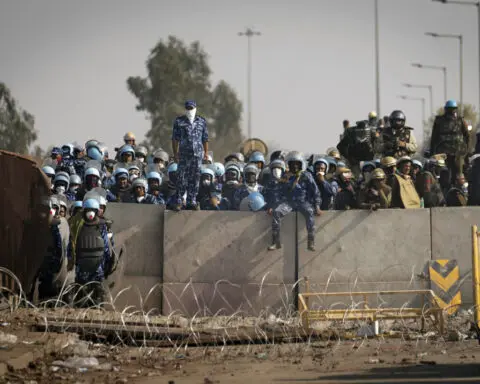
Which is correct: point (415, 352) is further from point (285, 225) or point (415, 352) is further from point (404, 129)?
point (404, 129)

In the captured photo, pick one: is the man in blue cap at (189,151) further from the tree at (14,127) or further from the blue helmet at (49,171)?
the tree at (14,127)

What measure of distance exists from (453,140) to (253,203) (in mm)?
Result: 5214

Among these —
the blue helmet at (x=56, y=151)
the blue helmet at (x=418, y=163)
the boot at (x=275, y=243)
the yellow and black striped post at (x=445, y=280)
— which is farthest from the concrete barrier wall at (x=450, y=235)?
the blue helmet at (x=56, y=151)

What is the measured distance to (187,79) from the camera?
219ft

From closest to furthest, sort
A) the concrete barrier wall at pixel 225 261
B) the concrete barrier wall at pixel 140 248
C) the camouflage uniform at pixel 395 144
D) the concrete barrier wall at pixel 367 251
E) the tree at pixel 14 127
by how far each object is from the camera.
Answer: the concrete barrier wall at pixel 140 248
the concrete barrier wall at pixel 225 261
the concrete barrier wall at pixel 367 251
the camouflage uniform at pixel 395 144
the tree at pixel 14 127

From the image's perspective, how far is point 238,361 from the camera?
47.0 ft

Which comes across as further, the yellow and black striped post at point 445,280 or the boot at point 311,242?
the boot at point 311,242

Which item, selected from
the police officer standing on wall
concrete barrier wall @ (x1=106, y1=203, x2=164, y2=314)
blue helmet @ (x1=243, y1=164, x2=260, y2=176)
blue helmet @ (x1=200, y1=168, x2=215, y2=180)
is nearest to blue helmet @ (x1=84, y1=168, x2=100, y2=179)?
concrete barrier wall @ (x1=106, y1=203, x2=164, y2=314)

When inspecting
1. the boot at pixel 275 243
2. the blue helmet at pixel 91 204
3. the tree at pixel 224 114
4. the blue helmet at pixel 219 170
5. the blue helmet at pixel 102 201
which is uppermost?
the tree at pixel 224 114

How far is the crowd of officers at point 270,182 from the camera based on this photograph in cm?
1786

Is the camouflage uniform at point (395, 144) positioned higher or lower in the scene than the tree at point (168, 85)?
lower

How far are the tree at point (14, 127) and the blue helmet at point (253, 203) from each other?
84.1 feet

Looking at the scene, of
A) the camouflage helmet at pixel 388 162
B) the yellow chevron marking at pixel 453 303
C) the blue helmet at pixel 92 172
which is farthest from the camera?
the camouflage helmet at pixel 388 162

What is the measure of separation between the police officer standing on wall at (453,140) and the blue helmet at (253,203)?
15.8ft
